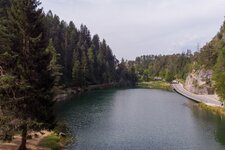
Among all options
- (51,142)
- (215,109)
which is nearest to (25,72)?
(51,142)

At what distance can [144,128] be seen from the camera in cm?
6328

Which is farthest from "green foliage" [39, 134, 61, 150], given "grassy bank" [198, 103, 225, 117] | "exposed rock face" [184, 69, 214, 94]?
"exposed rock face" [184, 69, 214, 94]

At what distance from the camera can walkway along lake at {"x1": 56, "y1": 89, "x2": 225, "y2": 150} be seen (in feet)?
166

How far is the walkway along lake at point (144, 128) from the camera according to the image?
5072 cm

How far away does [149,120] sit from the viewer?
72.7 meters

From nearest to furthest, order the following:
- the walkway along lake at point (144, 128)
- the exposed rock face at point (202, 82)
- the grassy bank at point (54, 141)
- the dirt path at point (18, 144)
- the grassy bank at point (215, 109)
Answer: the dirt path at point (18, 144)
the grassy bank at point (54, 141)
the walkway along lake at point (144, 128)
the grassy bank at point (215, 109)
the exposed rock face at point (202, 82)

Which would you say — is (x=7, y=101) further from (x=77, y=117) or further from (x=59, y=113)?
(x=59, y=113)

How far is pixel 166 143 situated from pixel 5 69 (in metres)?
24.9

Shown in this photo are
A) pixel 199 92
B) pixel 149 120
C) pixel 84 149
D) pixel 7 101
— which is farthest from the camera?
pixel 199 92

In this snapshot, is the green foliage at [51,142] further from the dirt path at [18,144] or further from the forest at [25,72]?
the forest at [25,72]

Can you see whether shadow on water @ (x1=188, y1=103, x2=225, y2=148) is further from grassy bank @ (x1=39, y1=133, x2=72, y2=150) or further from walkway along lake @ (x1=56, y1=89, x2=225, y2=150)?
grassy bank @ (x1=39, y1=133, x2=72, y2=150)

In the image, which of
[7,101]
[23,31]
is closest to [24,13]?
[23,31]

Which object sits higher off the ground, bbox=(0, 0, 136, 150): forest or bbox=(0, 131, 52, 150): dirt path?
bbox=(0, 0, 136, 150): forest

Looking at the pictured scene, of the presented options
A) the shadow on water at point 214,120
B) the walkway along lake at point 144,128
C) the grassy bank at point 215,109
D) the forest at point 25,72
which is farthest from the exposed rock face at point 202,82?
the forest at point 25,72
